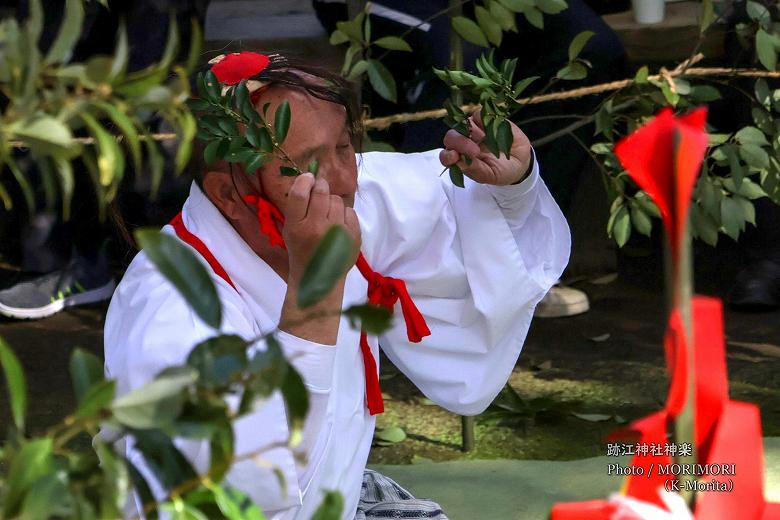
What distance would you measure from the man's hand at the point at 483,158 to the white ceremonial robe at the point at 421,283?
0.05 m

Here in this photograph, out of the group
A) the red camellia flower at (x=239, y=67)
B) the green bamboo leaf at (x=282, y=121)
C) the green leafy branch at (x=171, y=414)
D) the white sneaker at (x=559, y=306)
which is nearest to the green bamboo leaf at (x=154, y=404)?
the green leafy branch at (x=171, y=414)

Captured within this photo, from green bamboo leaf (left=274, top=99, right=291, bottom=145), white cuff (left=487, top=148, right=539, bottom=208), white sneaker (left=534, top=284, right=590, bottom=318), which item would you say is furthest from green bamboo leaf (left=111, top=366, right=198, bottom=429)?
white sneaker (left=534, top=284, right=590, bottom=318)

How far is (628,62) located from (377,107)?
739 millimetres

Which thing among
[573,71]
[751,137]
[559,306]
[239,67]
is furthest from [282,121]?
[559,306]

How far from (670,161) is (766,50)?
1574 mm

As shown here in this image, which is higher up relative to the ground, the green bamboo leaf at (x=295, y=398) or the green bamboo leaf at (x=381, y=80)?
the green bamboo leaf at (x=381, y=80)

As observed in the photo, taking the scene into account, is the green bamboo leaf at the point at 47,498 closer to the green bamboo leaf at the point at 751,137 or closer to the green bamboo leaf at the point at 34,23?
the green bamboo leaf at the point at 34,23

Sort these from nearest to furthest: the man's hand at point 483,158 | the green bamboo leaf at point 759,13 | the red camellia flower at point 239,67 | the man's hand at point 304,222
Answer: the man's hand at point 304,222 → the red camellia flower at point 239,67 → the man's hand at point 483,158 → the green bamboo leaf at point 759,13

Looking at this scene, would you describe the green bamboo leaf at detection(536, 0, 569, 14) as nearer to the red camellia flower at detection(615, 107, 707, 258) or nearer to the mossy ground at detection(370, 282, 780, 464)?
the mossy ground at detection(370, 282, 780, 464)

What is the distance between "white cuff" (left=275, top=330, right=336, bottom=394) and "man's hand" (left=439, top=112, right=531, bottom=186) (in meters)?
0.41

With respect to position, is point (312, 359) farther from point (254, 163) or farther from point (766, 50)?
point (766, 50)

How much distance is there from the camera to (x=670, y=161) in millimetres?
575

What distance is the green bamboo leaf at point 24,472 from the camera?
21.6 inches

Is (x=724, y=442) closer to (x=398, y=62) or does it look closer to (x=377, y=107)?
(x=398, y=62)
